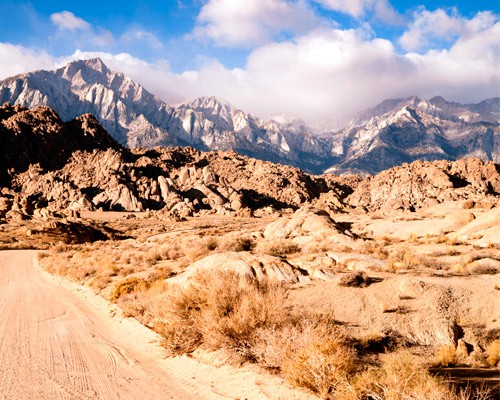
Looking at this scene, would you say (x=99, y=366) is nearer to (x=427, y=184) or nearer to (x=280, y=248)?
(x=280, y=248)

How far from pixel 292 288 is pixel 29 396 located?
765cm

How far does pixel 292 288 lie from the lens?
11297mm

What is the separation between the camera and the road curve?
586cm

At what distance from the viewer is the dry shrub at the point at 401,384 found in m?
4.30

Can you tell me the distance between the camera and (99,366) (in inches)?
274

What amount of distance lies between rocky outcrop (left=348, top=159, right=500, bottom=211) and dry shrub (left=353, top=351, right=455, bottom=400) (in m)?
85.3

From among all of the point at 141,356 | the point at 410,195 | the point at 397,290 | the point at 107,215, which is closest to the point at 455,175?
the point at 410,195

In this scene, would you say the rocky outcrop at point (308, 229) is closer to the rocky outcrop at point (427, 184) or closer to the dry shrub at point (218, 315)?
the dry shrub at point (218, 315)

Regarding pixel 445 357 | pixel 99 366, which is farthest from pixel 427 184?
pixel 99 366

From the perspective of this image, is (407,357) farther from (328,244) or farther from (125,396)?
(328,244)

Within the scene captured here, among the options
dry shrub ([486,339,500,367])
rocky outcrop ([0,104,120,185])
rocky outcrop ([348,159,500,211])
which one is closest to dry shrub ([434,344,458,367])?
dry shrub ([486,339,500,367])

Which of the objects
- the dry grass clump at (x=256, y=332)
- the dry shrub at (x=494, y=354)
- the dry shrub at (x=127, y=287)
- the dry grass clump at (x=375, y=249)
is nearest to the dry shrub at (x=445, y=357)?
the dry shrub at (x=494, y=354)

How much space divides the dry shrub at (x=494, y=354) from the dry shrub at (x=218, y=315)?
4.65m

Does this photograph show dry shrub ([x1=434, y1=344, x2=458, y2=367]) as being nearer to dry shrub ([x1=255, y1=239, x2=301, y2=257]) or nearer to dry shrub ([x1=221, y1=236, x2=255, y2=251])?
dry shrub ([x1=255, y1=239, x2=301, y2=257])
